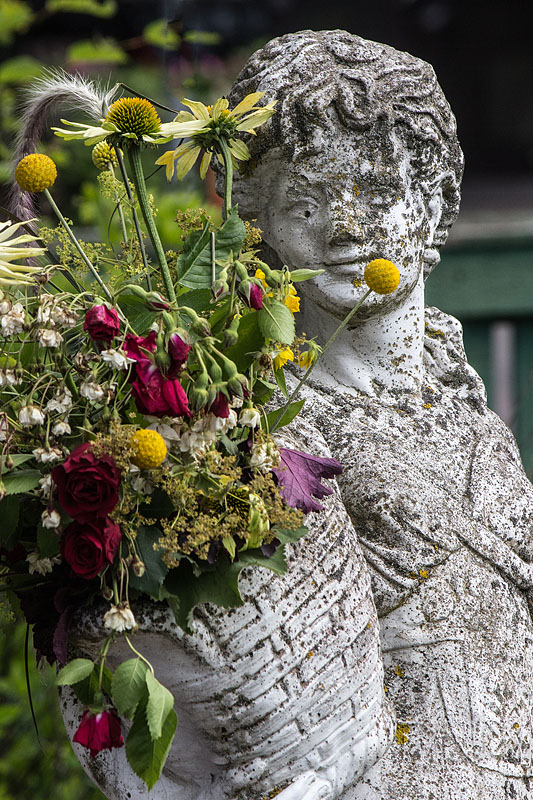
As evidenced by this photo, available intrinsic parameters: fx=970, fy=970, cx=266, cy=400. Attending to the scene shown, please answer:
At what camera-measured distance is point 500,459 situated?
1.59 meters

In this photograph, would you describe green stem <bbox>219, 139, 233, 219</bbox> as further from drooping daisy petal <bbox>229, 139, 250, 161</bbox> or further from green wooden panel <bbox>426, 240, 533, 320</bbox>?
green wooden panel <bbox>426, 240, 533, 320</bbox>

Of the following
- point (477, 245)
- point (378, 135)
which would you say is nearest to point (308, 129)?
point (378, 135)

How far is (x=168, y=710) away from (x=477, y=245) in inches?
145

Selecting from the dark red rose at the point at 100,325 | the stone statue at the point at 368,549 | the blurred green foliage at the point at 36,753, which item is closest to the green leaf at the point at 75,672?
the stone statue at the point at 368,549

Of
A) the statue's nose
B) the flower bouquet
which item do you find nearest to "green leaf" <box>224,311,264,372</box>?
the flower bouquet

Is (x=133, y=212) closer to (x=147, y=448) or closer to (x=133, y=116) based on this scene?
(x=133, y=116)

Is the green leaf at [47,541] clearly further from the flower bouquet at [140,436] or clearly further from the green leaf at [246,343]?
the green leaf at [246,343]

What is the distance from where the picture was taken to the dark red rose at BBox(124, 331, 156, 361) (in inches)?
39.6

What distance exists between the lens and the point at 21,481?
3.40 feet

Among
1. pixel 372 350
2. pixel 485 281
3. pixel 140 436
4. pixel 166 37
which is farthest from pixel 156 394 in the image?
pixel 485 281

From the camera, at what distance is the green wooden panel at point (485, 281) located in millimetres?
4406

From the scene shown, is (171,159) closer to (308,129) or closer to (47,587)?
(308,129)

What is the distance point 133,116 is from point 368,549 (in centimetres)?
69

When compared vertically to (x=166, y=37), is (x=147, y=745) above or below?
below
